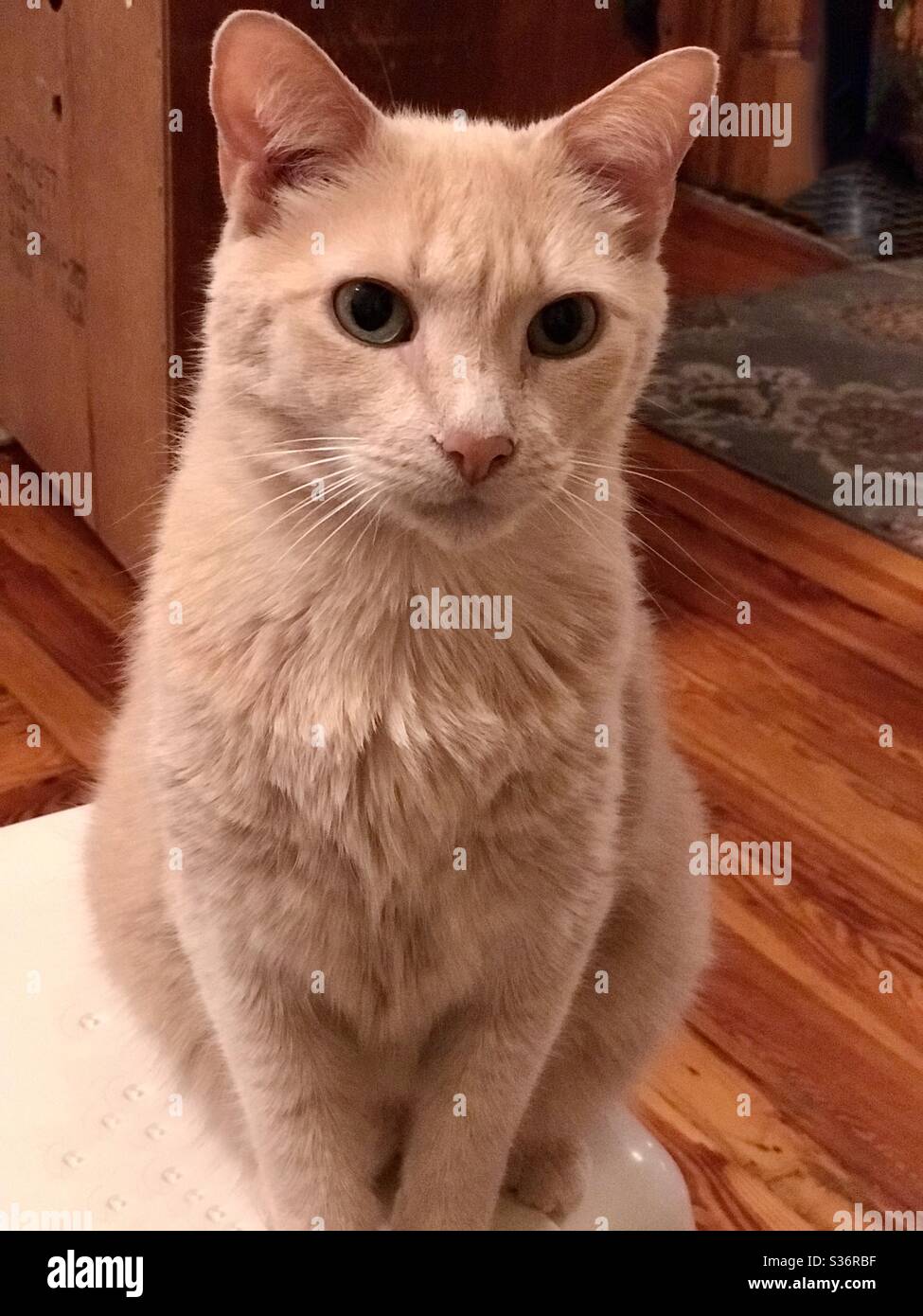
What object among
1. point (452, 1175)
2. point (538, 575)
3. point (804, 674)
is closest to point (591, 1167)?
point (452, 1175)

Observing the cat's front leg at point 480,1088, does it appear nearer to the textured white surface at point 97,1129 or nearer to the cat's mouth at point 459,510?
the textured white surface at point 97,1129

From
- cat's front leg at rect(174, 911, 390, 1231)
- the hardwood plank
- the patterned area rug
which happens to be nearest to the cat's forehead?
cat's front leg at rect(174, 911, 390, 1231)

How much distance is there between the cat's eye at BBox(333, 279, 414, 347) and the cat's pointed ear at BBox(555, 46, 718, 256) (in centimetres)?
17

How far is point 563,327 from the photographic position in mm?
836

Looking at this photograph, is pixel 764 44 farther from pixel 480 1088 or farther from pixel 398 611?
pixel 480 1088

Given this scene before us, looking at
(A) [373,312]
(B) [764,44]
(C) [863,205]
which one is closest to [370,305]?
(A) [373,312]

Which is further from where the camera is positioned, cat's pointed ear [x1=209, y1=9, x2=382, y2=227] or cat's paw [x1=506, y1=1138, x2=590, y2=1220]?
cat's paw [x1=506, y1=1138, x2=590, y2=1220]

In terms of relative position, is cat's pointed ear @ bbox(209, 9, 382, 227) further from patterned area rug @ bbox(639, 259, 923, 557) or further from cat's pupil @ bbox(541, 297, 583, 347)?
patterned area rug @ bbox(639, 259, 923, 557)

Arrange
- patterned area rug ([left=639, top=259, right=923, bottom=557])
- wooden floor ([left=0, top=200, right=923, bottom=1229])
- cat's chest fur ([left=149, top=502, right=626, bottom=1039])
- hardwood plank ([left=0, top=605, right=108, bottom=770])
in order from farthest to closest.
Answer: patterned area rug ([left=639, top=259, right=923, bottom=557])
hardwood plank ([left=0, top=605, right=108, bottom=770])
wooden floor ([left=0, top=200, right=923, bottom=1229])
cat's chest fur ([left=149, top=502, right=626, bottom=1039])

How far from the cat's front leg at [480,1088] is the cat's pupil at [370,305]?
41cm

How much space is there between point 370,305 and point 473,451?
4.4 inches

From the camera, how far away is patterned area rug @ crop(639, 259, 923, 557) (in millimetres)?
2570

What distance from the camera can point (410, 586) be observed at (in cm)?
87

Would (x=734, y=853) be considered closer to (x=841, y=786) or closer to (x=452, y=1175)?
(x=841, y=786)
